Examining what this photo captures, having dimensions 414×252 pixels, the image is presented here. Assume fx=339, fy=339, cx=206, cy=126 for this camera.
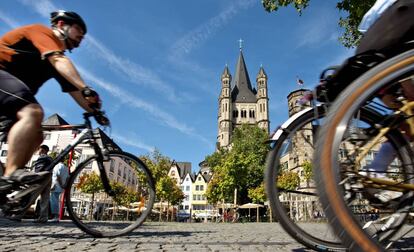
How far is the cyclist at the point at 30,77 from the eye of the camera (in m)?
2.82

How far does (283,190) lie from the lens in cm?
244

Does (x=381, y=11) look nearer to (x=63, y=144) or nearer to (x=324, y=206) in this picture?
(x=324, y=206)

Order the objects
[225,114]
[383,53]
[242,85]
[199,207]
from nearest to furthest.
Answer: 1. [383,53]
2. [199,207]
3. [225,114]
4. [242,85]

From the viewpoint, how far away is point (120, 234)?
383cm

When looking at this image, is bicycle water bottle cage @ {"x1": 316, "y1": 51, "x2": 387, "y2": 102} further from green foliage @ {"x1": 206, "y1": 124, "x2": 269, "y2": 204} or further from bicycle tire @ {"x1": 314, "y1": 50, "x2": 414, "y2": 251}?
green foliage @ {"x1": 206, "y1": 124, "x2": 269, "y2": 204}

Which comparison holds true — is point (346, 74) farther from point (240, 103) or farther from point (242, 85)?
point (242, 85)

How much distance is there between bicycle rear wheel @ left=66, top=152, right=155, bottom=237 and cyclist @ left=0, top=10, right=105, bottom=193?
0.79m

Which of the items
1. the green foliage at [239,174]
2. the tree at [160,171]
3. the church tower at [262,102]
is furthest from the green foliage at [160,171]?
the church tower at [262,102]

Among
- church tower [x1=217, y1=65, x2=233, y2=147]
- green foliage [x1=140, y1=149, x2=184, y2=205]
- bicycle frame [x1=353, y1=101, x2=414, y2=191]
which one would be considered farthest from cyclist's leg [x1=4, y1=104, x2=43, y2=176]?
church tower [x1=217, y1=65, x2=233, y2=147]

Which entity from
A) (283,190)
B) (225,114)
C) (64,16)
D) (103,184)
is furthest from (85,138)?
(225,114)

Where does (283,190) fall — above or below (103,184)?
below

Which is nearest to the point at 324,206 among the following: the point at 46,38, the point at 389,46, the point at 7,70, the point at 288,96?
the point at 389,46

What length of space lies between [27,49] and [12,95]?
571mm

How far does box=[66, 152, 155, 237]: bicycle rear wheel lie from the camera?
380 centimetres
